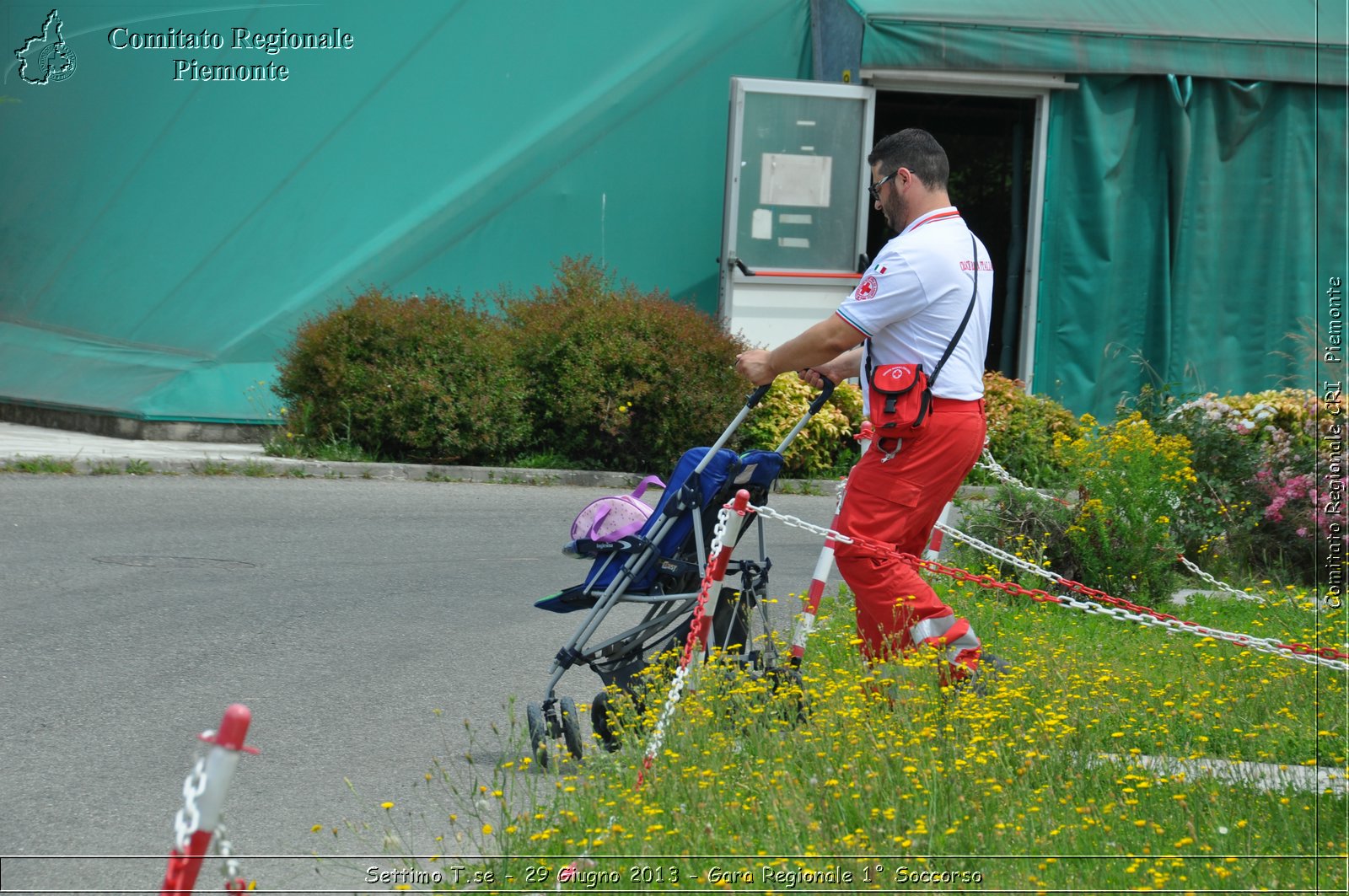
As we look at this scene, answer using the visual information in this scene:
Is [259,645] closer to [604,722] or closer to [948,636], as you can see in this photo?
[604,722]

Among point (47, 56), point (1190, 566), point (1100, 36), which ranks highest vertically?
point (1100, 36)

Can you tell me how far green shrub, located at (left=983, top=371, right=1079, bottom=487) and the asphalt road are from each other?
2.51 m

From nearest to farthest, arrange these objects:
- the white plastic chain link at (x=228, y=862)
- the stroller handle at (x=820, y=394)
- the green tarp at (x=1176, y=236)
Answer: the white plastic chain link at (x=228, y=862) < the stroller handle at (x=820, y=394) < the green tarp at (x=1176, y=236)

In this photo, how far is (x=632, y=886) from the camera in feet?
12.3

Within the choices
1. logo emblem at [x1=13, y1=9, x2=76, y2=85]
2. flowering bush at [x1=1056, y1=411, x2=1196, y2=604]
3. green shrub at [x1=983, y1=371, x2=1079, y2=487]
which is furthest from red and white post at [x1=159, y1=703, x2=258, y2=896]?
logo emblem at [x1=13, y1=9, x2=76, y2=85]

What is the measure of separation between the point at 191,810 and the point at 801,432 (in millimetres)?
10367

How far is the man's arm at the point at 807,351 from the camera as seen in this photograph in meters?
5.18

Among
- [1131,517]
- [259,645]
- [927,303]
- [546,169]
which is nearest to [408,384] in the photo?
[546,169]

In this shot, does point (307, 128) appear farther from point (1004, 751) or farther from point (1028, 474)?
point (1004, 751)

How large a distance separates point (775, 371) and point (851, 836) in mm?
1929

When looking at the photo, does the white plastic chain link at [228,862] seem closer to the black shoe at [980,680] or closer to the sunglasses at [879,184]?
the black shoe at [980,680]

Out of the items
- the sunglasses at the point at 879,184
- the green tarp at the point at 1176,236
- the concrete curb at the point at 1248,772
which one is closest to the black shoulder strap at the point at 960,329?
the sunglasses at the point at 879,184

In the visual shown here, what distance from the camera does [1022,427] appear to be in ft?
43.3

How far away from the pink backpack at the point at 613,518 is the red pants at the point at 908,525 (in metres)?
0.75
